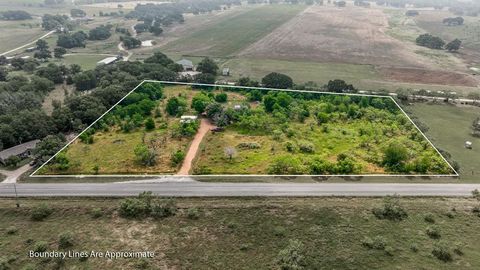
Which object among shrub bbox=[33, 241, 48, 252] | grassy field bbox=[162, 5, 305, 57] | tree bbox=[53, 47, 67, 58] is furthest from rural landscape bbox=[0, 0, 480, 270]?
grassy field bbox=[162, 5, 305, 57]

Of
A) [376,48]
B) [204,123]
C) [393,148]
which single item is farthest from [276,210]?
[376,48]

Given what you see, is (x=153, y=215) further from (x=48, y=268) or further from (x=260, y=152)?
(x=260, y=152)

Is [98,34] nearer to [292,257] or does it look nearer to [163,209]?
[163,209]

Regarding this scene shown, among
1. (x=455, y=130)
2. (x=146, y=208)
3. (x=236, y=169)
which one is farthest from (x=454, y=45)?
(x=146, y=208)

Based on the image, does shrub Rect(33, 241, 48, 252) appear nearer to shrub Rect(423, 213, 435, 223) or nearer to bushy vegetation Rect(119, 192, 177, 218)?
bushy vegetation Rect(119, 192, 177, 218)

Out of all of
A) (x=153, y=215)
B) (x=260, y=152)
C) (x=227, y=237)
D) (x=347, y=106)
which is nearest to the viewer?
(x=227, y=237)

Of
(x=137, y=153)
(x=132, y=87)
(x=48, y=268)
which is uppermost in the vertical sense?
(x=132, y=87)
